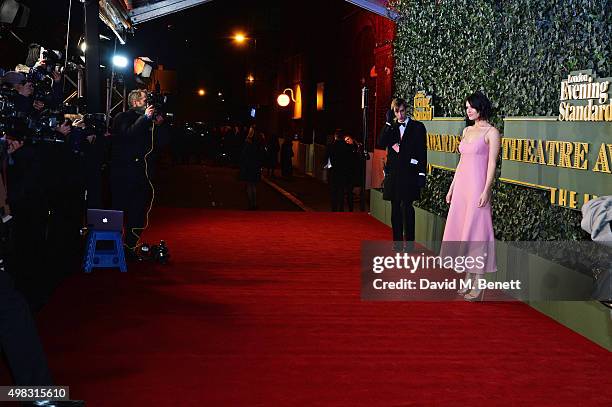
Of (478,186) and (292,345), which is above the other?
(478,186)

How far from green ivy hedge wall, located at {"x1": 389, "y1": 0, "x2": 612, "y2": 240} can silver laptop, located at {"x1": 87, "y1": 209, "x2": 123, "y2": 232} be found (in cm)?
408

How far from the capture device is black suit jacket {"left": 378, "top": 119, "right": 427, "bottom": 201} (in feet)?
41.8

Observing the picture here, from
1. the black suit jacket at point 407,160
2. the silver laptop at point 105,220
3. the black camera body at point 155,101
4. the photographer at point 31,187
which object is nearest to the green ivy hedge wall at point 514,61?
the black suit jacket at point 407,160

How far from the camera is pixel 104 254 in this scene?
1140 centimetres

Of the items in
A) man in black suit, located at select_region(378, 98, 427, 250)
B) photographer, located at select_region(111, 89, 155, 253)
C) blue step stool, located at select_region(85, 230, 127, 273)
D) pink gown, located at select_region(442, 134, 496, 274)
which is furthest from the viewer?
man in black suit, located at select_region(378, 98, 427, 250)

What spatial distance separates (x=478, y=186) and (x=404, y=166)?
9.76 feet

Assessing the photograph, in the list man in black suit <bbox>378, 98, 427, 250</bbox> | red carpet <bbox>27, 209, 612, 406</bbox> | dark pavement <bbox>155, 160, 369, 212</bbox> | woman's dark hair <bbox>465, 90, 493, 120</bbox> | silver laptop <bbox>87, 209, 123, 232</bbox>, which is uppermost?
woman's dark hair <bbox>465, 90, 493, 120</bbox>

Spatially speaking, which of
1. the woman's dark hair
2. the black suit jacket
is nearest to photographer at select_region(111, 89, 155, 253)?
the black suit jacket

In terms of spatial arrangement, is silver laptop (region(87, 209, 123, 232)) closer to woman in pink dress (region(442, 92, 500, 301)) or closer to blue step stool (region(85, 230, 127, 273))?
blue step stool (region(85, 230, 127, 273))

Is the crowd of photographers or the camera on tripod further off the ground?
the crowd of photographers

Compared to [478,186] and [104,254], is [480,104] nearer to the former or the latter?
[478,186]

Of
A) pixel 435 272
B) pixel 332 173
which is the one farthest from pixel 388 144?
pixel 332 173

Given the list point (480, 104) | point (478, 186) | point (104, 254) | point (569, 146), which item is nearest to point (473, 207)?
point (478, 186)

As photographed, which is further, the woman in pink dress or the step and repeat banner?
the woman in pink dress
